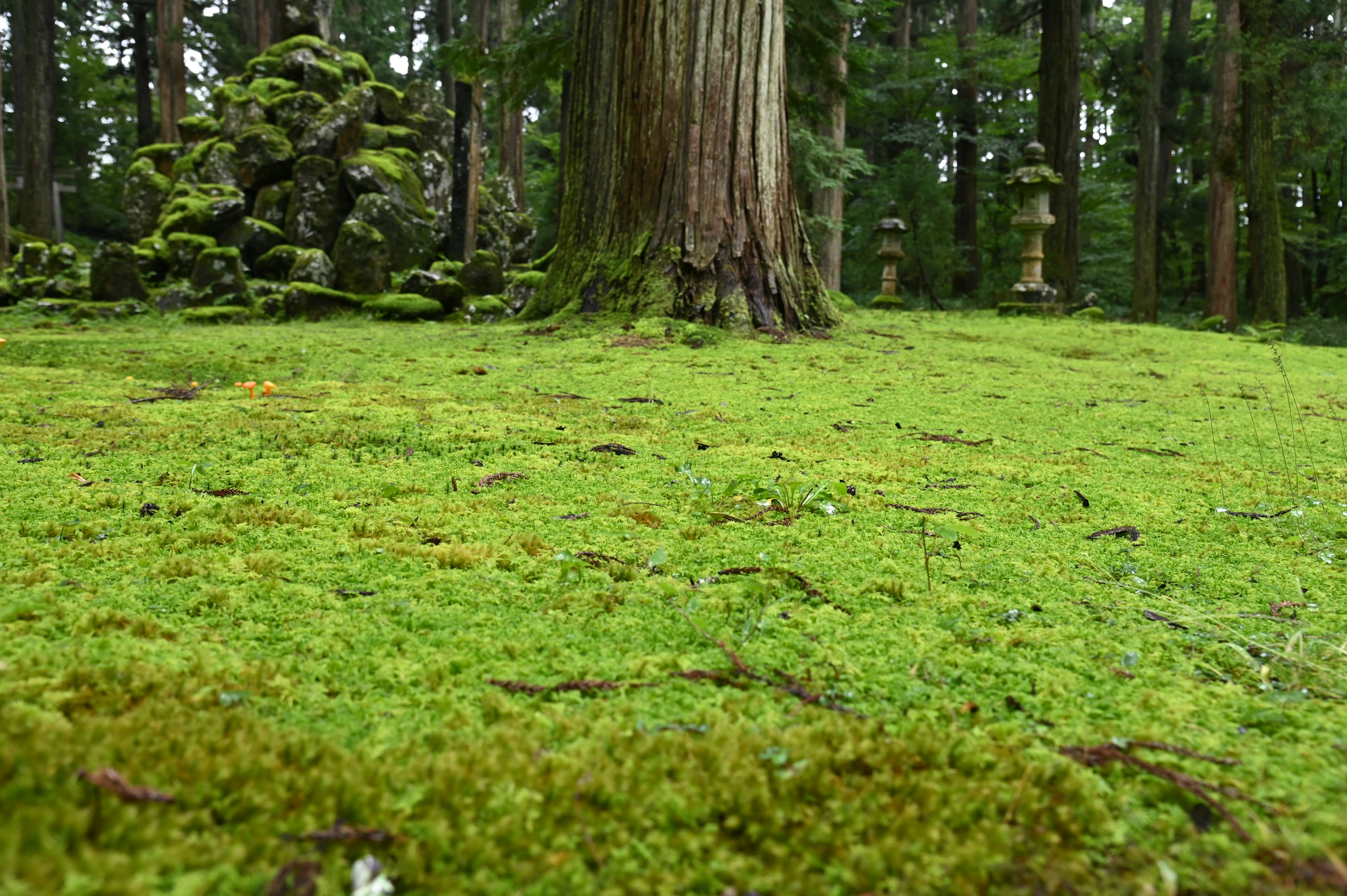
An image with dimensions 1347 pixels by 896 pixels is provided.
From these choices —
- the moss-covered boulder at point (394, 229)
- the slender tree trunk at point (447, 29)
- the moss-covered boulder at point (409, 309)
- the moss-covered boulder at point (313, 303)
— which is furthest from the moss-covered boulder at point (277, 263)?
the slender tree trunk at point (447, 29)

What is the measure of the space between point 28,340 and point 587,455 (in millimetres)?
5288

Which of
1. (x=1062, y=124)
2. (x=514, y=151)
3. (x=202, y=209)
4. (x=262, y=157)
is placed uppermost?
(x=514, y=151)

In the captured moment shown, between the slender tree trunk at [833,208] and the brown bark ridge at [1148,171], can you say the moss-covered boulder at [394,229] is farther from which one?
the brown bark ridge at [1148,171]

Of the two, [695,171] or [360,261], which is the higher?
[360,261]

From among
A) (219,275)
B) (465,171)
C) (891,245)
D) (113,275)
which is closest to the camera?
(113,275)

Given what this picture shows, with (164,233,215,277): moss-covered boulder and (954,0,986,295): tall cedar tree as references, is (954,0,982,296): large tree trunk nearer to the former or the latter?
(954,0,986,295): tall cedar tree

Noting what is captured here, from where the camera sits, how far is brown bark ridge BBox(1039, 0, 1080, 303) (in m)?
13.9

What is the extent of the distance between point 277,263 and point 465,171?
12.1 ft

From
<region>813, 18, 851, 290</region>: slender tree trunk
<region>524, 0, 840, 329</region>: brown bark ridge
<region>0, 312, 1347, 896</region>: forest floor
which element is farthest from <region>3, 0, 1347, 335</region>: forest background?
<region>0, 312, 1347, 896</region>: forest floor

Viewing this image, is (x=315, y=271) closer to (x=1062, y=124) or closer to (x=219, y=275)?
(x=219, y=275)

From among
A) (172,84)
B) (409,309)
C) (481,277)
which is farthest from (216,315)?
(172,84)

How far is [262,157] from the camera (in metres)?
15.6

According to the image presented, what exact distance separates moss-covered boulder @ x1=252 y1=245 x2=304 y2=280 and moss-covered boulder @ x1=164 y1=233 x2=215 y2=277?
31.1 inches

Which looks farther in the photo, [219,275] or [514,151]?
[514,151]
